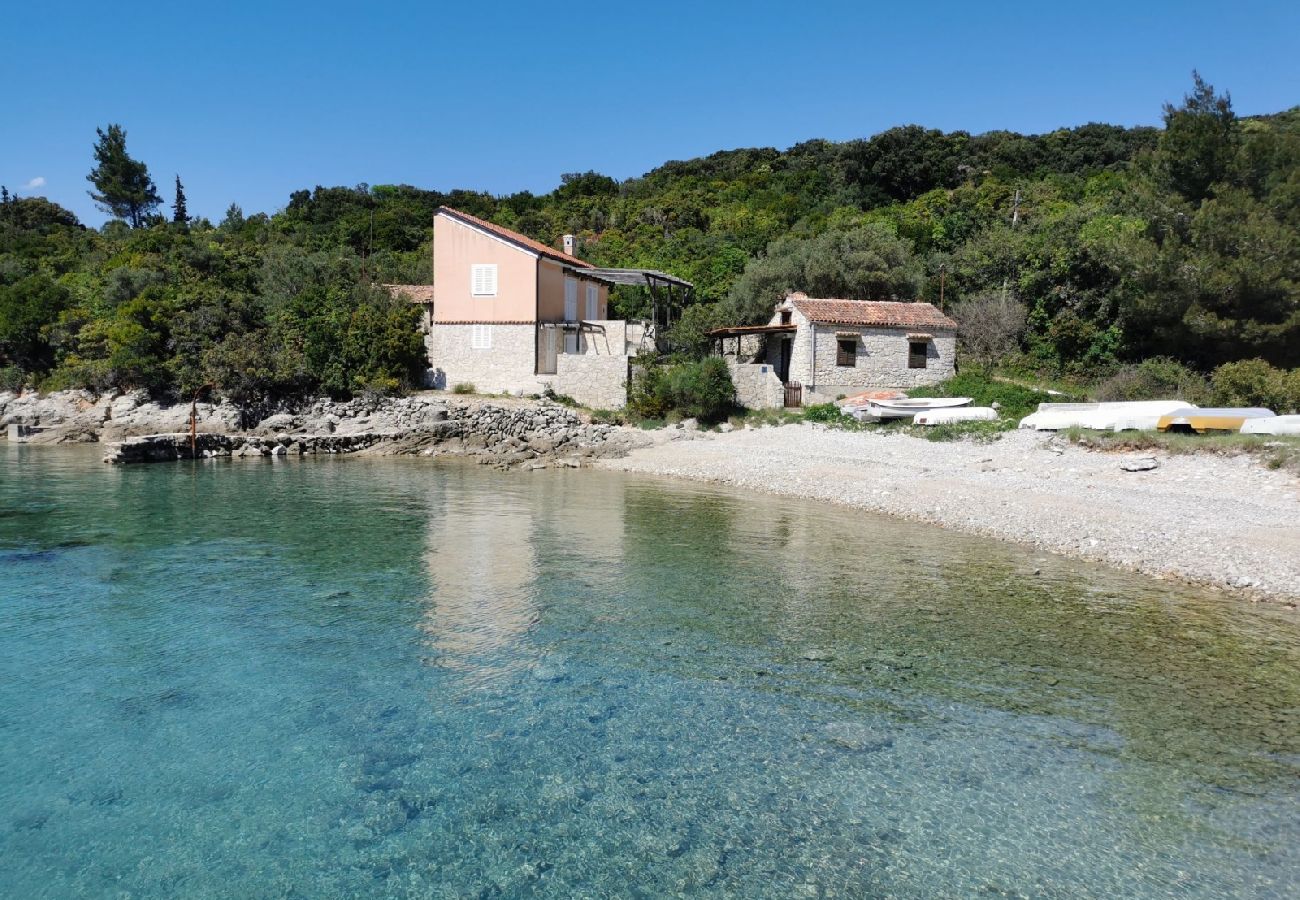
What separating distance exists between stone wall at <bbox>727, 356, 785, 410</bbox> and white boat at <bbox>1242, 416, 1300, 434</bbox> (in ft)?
50.2

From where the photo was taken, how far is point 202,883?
226 inches

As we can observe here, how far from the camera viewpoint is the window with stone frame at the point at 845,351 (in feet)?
106

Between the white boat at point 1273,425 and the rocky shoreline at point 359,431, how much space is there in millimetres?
18710

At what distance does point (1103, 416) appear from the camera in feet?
74.6

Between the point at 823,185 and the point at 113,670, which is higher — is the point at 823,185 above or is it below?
above

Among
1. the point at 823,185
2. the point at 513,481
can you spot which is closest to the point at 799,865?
the point at 513,481

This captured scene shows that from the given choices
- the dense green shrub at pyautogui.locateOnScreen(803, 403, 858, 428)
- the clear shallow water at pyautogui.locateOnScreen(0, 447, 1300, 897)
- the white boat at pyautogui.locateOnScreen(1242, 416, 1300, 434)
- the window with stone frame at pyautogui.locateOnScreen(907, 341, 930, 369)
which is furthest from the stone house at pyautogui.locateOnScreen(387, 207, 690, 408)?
the white boat at pyautogui.locateOnScreen(1242, 416, 1300, 434)

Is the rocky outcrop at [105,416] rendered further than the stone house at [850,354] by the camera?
Yes

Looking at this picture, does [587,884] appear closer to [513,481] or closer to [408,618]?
[408,618]

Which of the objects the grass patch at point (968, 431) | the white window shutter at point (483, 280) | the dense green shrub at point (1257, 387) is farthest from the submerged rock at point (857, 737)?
the white window shutter at point (483, 280)

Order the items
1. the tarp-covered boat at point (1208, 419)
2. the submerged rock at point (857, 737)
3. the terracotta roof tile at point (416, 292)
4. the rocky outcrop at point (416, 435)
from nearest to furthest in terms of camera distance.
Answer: the submerged rock at point (857, 737), the tarp-covered boat at point (1208, 419), the rocky outcrop at point (416, 435), the terracotta roof tile at point (416, 292)

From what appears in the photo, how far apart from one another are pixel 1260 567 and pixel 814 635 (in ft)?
25.5

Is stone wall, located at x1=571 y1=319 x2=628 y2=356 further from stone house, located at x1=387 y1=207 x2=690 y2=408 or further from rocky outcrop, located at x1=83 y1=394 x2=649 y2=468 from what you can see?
rocky outcrop, located at x1=83 y1=394 x2=649 y2=468

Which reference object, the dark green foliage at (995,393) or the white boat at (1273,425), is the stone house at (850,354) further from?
the white boat at (1273,425)
